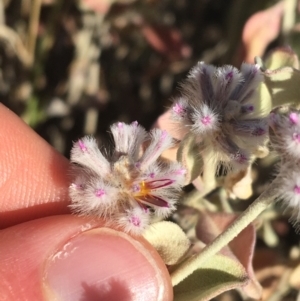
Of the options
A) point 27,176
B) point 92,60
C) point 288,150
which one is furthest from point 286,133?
point 92,60

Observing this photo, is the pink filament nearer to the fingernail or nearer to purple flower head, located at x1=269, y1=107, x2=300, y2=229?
purple flower head, located at x1=269, y1=107, x2=300, y2=229

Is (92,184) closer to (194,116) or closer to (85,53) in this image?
(194,116)

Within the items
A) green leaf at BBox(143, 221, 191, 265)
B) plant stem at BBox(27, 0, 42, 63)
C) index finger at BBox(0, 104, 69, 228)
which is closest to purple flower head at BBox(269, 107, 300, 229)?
green leaf at BBox(143, 221, 191, 265)

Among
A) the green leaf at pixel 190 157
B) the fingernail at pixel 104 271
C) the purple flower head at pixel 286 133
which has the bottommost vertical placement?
the fingernail at pixel 104 271

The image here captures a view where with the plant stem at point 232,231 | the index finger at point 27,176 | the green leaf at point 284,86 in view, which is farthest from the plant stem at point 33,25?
the plant stem at point 232,231

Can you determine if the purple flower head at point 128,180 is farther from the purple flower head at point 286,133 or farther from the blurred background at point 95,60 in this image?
the blurred background at point 95,60
